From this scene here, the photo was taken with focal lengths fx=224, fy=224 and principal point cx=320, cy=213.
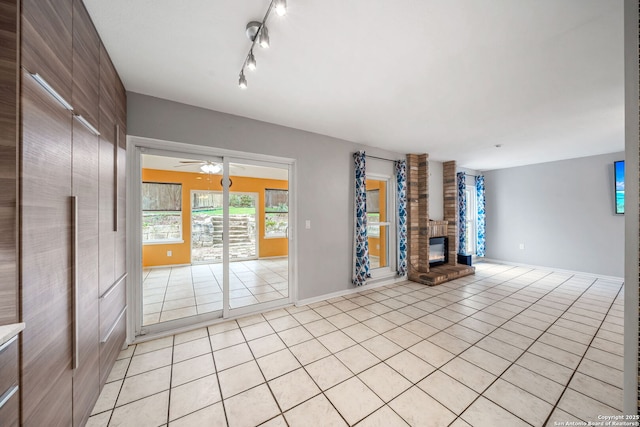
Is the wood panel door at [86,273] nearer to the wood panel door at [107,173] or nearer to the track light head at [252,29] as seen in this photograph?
the wood panel door at [107,173]

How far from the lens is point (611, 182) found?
15.2 ft

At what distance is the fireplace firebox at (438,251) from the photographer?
528cm

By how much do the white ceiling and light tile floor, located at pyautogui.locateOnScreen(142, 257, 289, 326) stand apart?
2.66 m

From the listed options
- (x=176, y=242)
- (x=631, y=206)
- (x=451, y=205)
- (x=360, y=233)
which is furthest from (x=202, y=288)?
(x=451, y=205)

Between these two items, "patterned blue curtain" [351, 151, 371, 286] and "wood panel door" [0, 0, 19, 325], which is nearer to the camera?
"wood panel door" [0, 0, 19, 325]

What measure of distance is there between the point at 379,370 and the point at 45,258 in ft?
7.78

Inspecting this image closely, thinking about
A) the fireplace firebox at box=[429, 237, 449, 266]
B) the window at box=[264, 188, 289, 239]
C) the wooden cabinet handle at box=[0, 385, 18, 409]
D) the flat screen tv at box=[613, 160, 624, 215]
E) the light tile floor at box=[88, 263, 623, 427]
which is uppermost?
the flat screen tv at box=[613, 160, 624, 215]

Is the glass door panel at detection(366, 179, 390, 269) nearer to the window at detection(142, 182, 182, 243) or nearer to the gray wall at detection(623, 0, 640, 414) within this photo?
the gray wall at detection(623, 0, 640, 414)

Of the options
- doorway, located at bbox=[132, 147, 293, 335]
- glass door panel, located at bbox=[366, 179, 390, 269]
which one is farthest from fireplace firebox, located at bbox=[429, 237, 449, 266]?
doorway, located at bbox=[132, 147, 293, 335]

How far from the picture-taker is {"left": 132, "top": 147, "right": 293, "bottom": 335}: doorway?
288 centimetres

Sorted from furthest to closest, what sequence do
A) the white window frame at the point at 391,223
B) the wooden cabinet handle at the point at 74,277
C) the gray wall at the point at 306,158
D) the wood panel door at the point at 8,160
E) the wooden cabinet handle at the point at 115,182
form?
1. the white window frame at the point at 391,223
2. the gray wall at the point at 306,158
3. the wooden cabinet handle at the point at 115,182
4. the wooden cabinet handle at the point at 74,277
5. the wood panel door at the point at 8,160

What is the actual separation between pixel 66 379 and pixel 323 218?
9.65 ft

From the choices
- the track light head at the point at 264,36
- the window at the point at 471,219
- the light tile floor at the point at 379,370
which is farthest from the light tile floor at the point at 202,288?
the window at the point at 471,219

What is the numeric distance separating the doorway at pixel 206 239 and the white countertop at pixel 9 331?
1.84 meters
